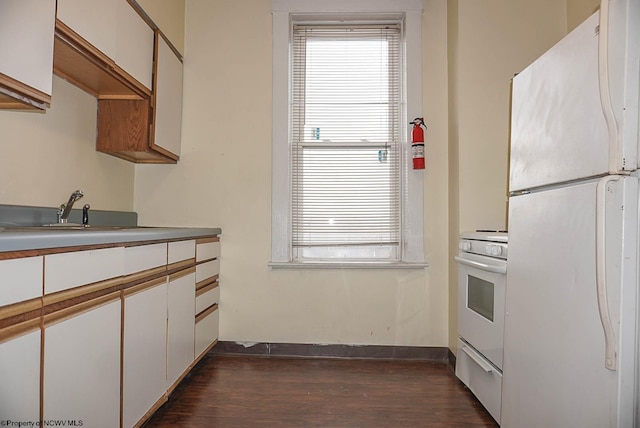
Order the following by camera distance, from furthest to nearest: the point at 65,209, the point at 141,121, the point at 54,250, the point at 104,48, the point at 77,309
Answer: the point at 141,121 → the point at 65,209 → the point at 104,48 → the point at 77,309 → the point at 54,250

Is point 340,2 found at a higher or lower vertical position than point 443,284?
higher

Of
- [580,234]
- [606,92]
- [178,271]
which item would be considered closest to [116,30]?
[178,271]

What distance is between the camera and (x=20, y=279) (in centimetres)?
105

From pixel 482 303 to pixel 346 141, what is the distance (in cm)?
148

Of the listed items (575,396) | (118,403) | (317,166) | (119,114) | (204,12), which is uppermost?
(204,12)

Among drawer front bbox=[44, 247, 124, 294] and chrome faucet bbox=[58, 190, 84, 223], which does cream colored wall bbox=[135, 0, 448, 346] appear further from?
drawer front bbox=[44, 247, 124, 294]

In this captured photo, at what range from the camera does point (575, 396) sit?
1.22 metres

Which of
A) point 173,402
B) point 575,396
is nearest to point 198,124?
point 173,402

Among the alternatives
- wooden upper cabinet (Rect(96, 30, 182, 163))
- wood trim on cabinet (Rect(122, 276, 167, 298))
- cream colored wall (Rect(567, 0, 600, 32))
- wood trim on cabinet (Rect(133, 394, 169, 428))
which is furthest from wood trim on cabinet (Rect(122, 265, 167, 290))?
cream colored wall (Rect(567, 0, 600, 32))

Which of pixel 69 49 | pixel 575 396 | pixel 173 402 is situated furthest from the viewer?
pixel 173 402

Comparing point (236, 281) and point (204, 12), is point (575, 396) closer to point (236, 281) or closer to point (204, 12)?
point (236, 281)

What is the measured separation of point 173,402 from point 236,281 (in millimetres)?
966

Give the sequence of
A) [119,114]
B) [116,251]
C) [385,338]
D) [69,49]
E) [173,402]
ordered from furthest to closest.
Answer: [385,338] → [119,114] → [173,402] → [69,49] → [116,251]

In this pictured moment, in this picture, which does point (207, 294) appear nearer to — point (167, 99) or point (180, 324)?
point (180, 324)
